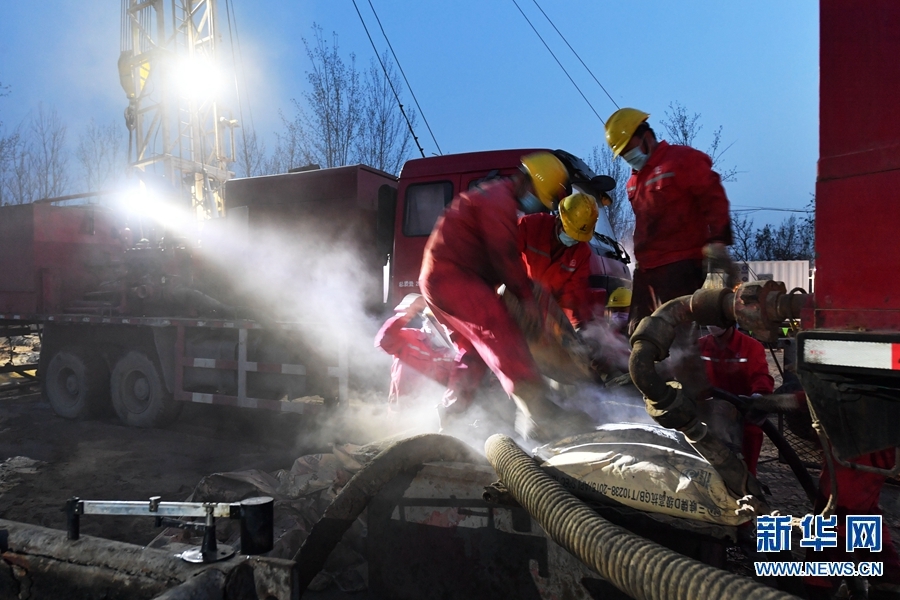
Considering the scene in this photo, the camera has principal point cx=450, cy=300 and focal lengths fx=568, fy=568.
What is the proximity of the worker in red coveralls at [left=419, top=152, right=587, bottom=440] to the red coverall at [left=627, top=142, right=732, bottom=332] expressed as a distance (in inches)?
24.5

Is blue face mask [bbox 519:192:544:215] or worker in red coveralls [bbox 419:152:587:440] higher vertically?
blue face mask [bbox 519:192:544:215]

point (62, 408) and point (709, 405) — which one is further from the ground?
point (709, 405)

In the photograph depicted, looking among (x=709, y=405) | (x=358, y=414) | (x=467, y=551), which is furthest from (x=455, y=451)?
(x=358, y=414)

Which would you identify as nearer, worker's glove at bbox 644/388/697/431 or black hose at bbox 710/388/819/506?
worker's glove at bbox 644/388/697/431

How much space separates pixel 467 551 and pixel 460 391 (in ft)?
4.99

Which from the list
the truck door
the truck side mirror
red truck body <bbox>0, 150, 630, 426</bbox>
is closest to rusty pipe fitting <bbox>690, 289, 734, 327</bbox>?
red truck body <bbox>0, 150, 630, 426</bbox>

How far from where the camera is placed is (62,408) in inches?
317

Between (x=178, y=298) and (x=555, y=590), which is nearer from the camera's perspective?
(x=555, y=590)

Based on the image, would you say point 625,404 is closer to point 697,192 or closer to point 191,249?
point 697,192

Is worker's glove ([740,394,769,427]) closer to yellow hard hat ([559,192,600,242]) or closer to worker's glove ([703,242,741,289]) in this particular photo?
worker's glove ([703,242,741,289])

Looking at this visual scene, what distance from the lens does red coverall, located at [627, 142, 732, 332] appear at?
12.1 feet

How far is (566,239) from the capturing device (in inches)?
179

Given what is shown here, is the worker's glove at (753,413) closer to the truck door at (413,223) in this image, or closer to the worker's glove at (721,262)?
the worker's glove at (721,262)

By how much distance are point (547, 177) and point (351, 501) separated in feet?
7.71
